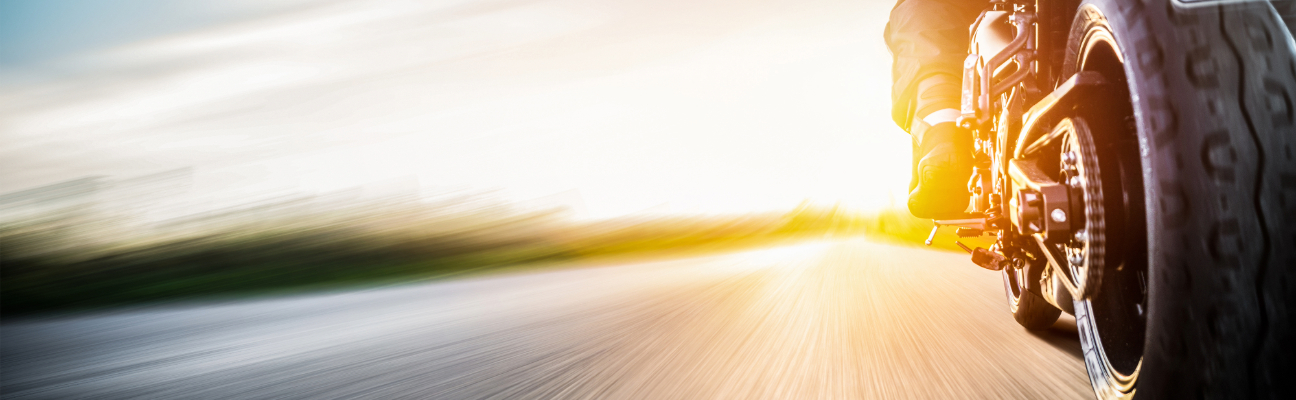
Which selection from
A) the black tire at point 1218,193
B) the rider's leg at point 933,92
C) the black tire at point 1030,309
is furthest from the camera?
the black tire at point 1030,309

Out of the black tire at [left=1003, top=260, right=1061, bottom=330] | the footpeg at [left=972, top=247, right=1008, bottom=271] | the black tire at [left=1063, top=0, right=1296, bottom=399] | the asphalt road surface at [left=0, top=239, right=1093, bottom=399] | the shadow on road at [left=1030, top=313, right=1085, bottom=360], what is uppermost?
the black tire at [left=1063, top=0, right=1296, bottom=399]

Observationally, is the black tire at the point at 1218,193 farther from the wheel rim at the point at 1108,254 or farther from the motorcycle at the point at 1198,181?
the wheel rim at the point at 1108,254

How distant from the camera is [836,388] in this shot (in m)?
2.26

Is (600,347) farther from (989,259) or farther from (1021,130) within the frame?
(1021,130)

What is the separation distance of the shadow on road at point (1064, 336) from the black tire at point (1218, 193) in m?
1.63

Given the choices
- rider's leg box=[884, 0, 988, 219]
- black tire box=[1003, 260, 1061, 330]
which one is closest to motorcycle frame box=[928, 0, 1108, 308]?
rider's leg box=[884, 0, 988, 219]

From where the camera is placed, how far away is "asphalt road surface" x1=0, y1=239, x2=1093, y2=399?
94.6 inches

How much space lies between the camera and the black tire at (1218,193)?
963mm

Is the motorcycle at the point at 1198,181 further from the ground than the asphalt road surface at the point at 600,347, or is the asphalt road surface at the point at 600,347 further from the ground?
the motorcycle at the point at 1198,181

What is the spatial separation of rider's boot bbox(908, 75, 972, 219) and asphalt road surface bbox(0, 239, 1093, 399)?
0.53 metres

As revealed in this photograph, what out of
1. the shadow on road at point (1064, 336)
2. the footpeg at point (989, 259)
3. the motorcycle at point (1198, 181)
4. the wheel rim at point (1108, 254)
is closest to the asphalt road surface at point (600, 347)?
the shadow on road at point (1064, 336)

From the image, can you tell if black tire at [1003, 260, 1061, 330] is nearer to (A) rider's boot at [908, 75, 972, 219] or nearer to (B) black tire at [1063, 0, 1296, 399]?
(A) rider's boot at [908, 75, 972, 219]

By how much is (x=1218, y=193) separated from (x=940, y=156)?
174 cm

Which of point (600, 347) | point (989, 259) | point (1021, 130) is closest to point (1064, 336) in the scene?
point (989, 259)
